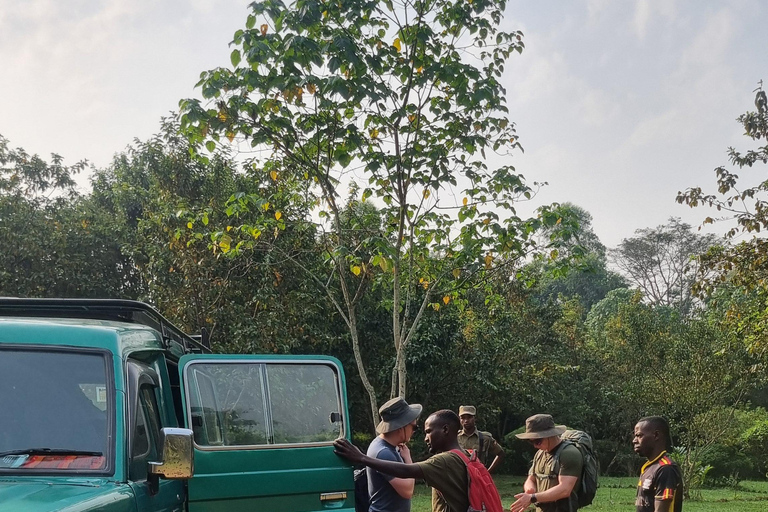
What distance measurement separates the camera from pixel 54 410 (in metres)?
3.74

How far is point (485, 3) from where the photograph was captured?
32.7 feet

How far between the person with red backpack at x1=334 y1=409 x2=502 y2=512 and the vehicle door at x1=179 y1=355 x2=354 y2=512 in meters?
0.85

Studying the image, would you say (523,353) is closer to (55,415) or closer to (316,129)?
(316,129)

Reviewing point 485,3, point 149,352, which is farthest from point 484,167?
point 149,352

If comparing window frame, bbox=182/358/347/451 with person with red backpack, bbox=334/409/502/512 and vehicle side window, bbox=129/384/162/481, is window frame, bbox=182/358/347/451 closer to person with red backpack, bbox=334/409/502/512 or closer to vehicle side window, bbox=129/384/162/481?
vehicle side window, bbox=129/384/162/481

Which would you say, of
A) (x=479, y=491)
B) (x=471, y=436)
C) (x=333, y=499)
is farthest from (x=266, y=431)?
(x=471, y=436)

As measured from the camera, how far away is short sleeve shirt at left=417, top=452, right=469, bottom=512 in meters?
4.34

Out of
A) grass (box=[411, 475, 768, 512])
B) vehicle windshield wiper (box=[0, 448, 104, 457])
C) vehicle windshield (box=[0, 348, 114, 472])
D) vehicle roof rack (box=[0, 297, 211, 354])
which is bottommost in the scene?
grass (box=[411, 475, 768, 512])

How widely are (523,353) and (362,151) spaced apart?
688 inches

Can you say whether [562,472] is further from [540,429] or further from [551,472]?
[540,429]

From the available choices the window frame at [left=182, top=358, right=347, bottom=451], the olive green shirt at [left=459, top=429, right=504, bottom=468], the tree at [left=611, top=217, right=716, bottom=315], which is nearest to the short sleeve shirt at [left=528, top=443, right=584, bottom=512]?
the window frame at [left=182, top=358, right=347, bottom=451]

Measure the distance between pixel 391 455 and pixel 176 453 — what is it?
1781 millimetres

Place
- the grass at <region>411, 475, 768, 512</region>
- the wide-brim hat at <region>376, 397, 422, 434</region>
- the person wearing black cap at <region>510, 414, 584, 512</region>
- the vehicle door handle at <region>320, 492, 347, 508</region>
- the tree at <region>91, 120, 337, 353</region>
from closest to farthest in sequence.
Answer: the wide-brim hat at <region>376, 397, 422, 434</region> < the vehicle door handle at <region>320, 492, 347, 508</region> < the person wearing black cap at <region>510, 414, 584, 512</region> < the tree at <region>91, 120, 337, 353</region> < the grass at <region>411, 475, 768, 512</region>

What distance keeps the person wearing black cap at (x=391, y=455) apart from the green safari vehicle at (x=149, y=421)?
0.38 m
